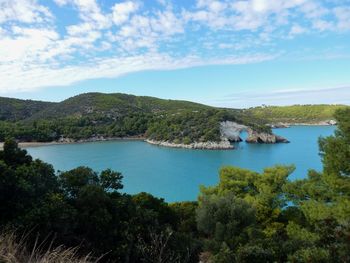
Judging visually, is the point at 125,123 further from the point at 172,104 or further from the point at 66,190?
the point at 66,190

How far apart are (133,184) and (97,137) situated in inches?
2236

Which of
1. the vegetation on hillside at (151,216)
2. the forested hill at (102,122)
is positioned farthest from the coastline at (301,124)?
the vegetation on hillside at (151,216)

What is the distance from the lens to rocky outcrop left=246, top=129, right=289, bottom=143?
8131cm

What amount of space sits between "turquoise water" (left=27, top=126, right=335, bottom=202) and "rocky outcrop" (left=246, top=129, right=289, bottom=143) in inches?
203

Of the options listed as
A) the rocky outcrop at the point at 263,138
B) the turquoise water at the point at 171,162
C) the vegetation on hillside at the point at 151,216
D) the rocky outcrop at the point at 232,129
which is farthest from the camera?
the rocky outcrop at the point at 232,129

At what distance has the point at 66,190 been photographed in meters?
12.0

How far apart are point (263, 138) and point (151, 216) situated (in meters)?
73.4

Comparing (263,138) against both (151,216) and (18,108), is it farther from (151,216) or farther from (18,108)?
(18,108)

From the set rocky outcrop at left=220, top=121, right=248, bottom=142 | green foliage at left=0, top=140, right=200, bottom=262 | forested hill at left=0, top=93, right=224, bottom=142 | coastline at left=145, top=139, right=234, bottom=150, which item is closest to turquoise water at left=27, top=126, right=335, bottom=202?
coastline at left=145, top=139, right=234, bottom=150

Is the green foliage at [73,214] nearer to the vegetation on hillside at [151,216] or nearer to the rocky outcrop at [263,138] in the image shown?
the vegetation on hillside at [151,216]

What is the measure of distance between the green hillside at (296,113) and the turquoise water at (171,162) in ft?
252

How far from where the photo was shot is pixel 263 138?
8225 centimetres

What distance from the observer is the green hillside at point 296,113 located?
472 feet

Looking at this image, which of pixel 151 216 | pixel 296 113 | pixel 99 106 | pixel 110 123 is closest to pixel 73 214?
pixel 151 216
